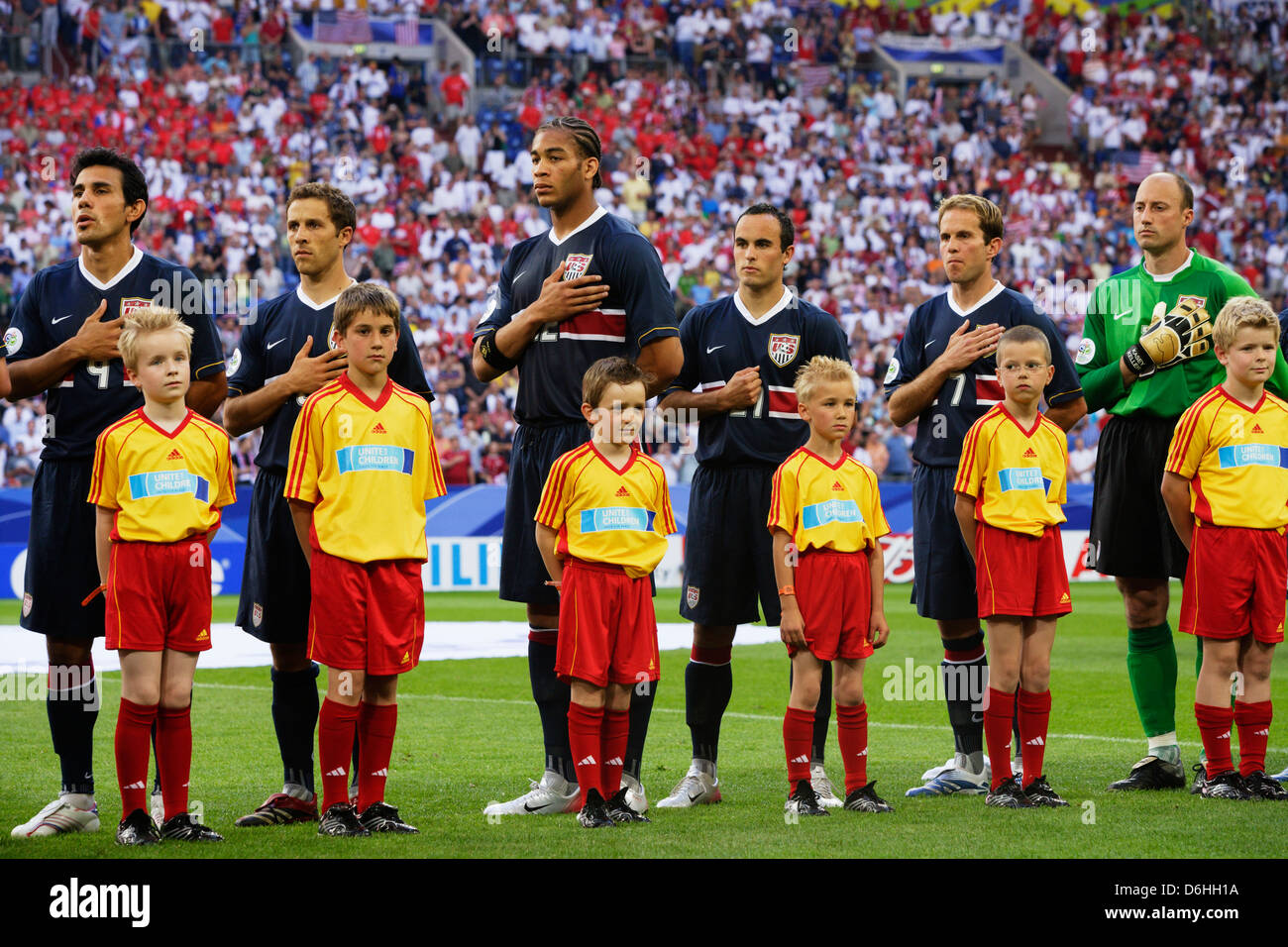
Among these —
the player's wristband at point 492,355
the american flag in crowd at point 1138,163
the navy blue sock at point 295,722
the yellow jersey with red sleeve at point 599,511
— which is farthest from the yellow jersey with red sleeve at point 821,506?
the american flag in crowd at point 1138,163

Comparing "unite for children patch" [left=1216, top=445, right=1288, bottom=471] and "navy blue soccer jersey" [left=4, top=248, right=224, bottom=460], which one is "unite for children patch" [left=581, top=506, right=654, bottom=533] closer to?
"navy blue soccer jersey" [left=4, top=248, right=224, bottom=460]

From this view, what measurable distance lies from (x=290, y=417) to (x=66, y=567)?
3.35 ft

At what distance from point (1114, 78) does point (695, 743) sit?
29.9 metres

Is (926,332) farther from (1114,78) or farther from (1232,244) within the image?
(1114,78)

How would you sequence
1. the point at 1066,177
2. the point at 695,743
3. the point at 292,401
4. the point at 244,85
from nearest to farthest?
1. the point at 292,401
2. the point at 695,743
3. the point at 244,85
4. the point at 1066,177

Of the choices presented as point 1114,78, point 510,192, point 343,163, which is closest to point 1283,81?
point 1114,78

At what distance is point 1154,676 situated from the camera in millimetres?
7082

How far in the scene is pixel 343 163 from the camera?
2509cm

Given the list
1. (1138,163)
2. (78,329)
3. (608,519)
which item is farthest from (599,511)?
(1138,163)

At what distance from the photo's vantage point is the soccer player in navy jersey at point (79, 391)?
19.5 feet

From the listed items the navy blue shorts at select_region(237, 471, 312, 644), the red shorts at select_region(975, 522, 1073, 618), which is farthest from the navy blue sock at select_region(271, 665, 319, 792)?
the red shorts at select_region(975, 522, 1073, 618)

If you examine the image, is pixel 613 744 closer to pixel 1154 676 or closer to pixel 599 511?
pixel 599 511

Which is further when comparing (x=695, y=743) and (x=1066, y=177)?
(x=1066, y=177)

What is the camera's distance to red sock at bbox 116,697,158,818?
5.35 m
